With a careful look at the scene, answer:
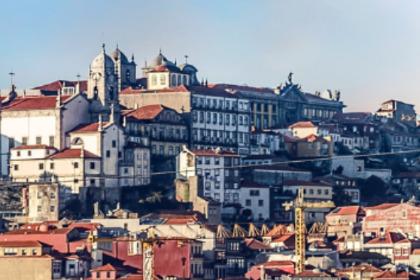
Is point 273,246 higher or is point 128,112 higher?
point 128,112

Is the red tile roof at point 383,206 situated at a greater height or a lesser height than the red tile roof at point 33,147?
lesser

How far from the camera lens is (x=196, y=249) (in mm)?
86000

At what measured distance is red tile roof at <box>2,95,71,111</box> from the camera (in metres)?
95.2

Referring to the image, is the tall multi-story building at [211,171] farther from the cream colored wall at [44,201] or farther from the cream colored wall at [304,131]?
the cream colored wall at [304,131]

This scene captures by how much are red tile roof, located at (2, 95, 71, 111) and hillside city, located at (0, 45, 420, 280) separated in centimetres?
12

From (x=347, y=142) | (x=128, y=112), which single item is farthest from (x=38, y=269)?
(x=347, y=142)

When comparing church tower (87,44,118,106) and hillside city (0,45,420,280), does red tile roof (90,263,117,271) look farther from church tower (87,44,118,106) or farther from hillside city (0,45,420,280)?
church tower (87,44,118,106)

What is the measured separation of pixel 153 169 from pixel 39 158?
533cm

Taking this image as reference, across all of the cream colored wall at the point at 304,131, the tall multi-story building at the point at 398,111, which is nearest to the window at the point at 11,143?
the cream colored wall at the point at 304,131

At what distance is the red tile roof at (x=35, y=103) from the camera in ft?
313

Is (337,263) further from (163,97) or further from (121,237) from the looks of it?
(163,97)

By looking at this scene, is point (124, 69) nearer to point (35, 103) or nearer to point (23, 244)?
point (35, 103)

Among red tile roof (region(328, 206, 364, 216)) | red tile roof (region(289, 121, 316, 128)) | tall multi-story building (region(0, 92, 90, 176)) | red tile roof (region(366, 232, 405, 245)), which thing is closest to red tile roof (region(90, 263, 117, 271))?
tall multi-story building (region(0, 92, 90, 176))

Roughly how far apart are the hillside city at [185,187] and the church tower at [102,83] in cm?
8
